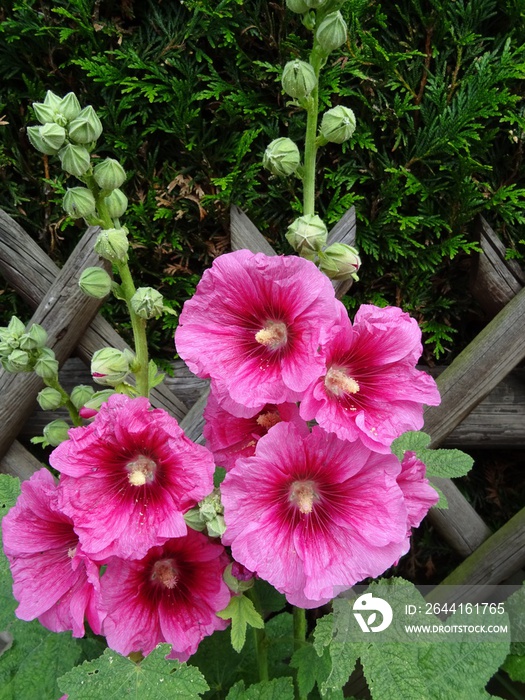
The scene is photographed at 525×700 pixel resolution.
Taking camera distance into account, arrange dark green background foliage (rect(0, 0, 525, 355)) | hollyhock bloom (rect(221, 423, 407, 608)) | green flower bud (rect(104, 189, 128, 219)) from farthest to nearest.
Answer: dark green background foliage (rect(0, 0, 525, 355)) < green flower bud (rect(104, 189, 128, 219)) < hollyhock bloom (rect(221, 423, 407, 608))

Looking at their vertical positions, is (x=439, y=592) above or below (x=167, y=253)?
below

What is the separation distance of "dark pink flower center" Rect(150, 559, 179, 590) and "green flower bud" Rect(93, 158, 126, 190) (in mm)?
453

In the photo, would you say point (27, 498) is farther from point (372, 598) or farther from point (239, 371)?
Result: point (372, 598)

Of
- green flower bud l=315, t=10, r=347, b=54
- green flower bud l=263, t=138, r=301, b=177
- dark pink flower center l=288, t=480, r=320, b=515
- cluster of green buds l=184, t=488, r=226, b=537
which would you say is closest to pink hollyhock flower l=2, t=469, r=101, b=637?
cluster of green buds l=184, t=488, r=226, b=537

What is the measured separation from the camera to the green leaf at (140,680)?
2.31 feet

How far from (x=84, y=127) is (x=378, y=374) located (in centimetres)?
44

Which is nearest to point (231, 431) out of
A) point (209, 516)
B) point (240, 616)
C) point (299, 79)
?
point (209, 516)

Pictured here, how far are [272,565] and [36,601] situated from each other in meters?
0.29

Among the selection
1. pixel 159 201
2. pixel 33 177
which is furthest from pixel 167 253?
→ pixel 33 177

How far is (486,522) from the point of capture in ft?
5.58

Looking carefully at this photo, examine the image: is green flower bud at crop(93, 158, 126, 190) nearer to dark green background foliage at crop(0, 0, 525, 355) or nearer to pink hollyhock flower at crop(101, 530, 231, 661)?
pink hollyhock flower at crop(101, 530, 231, 661)

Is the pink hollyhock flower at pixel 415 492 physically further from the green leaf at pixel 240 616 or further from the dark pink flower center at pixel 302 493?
the green leaf at pixel 240 616

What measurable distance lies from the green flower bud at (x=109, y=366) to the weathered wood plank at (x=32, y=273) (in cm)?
55

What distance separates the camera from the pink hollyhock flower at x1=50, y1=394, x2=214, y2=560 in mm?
655
